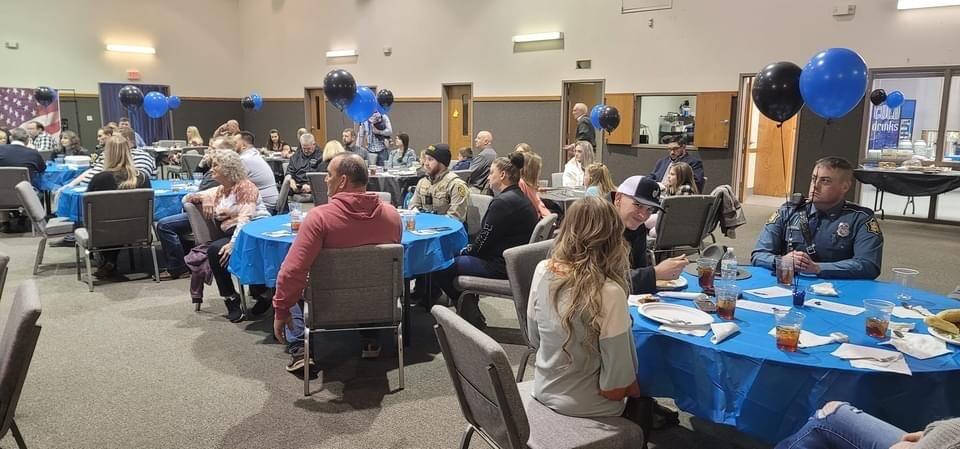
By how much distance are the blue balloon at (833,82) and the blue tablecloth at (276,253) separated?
2.82 m

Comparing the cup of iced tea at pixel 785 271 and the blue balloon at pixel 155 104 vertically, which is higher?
A: the blue balloon at pixel 155 104

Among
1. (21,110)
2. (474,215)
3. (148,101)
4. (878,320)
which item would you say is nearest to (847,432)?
(878,320)

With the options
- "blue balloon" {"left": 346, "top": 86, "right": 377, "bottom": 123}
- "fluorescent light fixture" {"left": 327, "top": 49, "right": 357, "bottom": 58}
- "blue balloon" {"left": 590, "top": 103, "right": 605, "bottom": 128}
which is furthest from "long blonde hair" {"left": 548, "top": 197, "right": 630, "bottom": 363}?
"fluorescent light fixture" {"left": 327, "top": 49, "right": 357, "bottom": 58}

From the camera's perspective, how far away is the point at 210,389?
349 cm

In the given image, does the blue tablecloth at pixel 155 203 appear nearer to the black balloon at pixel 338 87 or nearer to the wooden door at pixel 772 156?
the black balloon at pixel 338 87

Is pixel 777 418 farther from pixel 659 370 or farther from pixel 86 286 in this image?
pixel 86 286

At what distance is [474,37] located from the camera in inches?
510

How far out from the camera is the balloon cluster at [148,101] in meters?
12.3

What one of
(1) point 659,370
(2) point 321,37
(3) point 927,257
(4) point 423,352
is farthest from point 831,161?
(2) point 321,37

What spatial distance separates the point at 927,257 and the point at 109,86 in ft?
54.6

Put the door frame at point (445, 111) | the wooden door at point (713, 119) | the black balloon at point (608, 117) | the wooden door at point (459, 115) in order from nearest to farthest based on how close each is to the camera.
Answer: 1. the black balloon at point (608, 117)
2. the wooden door at point (713, 119)
3. the door frame at point (445, 111)
4. the wooden door at point (459, 115)

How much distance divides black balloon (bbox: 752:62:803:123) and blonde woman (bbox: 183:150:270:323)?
3914mm

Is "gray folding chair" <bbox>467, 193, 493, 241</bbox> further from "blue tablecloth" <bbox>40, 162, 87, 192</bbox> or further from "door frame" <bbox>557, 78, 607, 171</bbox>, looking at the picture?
"door frame" <bbox>557, 78, 607, 171</bbox>

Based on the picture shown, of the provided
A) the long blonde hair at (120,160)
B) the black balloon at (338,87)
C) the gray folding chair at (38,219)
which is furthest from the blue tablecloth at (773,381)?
the black balloon at (338,87)
